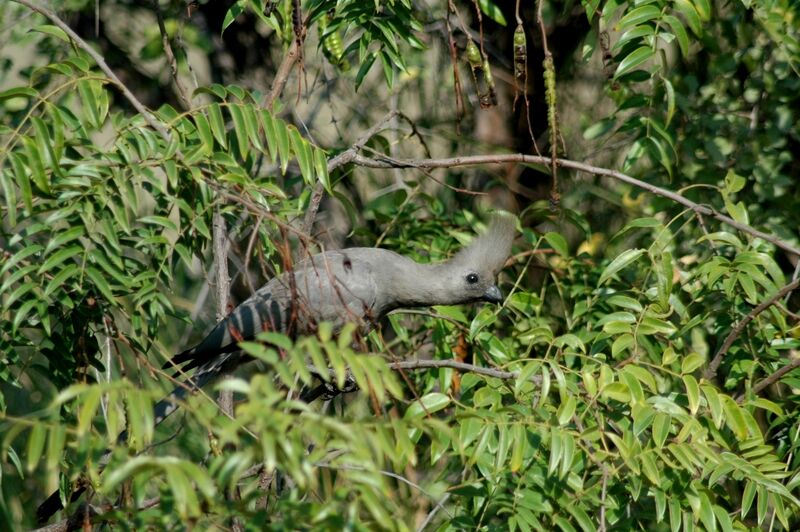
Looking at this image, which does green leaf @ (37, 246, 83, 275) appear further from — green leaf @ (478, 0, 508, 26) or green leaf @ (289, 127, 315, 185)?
green leaf @ (478, 0, 508, 26)

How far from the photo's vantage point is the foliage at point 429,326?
1980 millimetres

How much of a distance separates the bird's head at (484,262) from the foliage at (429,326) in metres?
0.10

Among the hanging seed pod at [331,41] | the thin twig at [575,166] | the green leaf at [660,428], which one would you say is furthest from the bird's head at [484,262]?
the green leaf at [660,428]

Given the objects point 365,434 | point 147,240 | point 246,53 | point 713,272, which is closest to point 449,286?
point 713,272

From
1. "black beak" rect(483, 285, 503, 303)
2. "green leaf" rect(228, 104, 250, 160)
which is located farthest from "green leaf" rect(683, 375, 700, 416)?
"black beak" rect(483, 285, 503, 303)

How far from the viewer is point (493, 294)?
14.2 feet

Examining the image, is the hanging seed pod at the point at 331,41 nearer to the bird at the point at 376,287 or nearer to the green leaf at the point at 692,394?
the bird at the point at 376,287

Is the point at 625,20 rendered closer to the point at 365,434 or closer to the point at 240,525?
the point at 365,434

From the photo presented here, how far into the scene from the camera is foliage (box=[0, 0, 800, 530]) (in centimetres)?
198

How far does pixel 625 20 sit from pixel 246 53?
10.4ft

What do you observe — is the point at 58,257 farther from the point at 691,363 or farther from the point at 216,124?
the point at 691,363

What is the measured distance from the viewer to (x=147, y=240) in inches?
112

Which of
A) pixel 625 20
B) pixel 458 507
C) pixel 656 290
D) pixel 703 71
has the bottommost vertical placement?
pixel 458 507

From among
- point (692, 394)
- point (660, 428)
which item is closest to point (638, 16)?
point (692, 394)
